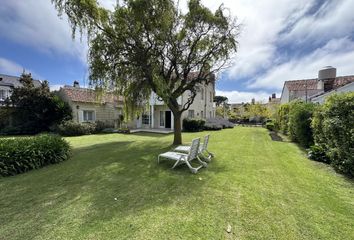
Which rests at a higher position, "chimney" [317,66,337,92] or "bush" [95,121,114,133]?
"chimney" [317,66,337,92]

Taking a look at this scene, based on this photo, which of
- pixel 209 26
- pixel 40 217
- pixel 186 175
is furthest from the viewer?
pixel 209 26

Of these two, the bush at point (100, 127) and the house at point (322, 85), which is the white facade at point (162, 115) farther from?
the house at point (322, 85)

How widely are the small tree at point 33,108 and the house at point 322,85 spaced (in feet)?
79.3

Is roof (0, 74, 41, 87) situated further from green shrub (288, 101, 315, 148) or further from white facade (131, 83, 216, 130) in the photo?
green shrub (288, 101, 315, 148)

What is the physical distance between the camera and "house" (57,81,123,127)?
64.7 ft

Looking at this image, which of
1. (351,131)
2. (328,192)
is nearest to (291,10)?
(351,131)

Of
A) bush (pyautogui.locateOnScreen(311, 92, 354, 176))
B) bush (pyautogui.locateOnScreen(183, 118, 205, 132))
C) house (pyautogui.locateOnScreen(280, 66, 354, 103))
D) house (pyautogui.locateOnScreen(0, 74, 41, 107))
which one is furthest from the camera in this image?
house (pyautogui.locateOnScreen(0, 74, 41, 107))

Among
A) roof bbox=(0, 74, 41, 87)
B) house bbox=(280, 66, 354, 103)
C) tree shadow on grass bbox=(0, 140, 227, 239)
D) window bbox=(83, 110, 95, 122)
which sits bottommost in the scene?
tree shadow on grass bbox=(0, 140, 227, 239)

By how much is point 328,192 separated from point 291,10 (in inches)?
376

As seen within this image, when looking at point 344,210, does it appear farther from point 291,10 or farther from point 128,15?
point 128,15

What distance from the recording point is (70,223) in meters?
3.28

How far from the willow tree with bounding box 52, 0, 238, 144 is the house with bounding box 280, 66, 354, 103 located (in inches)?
372

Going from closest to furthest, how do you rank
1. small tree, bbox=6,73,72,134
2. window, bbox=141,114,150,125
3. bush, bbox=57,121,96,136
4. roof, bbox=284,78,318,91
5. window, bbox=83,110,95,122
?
bush, bbox=57,121,96,136, small tree, bbox=6,73,72,134, window, bbox=83,110,95,122, window, bbox=141,114,150,125, roof, bbox=284,78,318,91

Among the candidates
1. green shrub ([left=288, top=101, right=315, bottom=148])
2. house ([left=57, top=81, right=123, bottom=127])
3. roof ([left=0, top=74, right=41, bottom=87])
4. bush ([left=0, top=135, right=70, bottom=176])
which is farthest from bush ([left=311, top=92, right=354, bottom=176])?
roof ([left=0, top=74, right=41, bottom=87])
